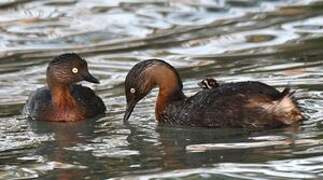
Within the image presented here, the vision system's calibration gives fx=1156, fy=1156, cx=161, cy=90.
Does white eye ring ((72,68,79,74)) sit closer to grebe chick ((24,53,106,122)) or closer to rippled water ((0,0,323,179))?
grebe chick ((24,53,106,122))

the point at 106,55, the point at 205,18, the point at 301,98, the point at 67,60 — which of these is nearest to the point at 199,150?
the point at 301,98

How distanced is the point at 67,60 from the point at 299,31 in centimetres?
482

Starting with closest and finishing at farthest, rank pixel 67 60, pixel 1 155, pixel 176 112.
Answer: pixel 1 155 → pixel 176 112 → pixel 67 60

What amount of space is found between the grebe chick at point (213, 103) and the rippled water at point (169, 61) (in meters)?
0.12

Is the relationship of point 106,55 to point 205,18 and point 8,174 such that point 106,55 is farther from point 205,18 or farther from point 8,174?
point 8,174

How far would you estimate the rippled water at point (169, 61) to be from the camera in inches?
349

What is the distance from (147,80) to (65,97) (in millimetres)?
1313

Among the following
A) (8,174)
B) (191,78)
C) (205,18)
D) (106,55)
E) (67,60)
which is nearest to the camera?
(8,174)

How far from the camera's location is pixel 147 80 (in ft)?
35.7

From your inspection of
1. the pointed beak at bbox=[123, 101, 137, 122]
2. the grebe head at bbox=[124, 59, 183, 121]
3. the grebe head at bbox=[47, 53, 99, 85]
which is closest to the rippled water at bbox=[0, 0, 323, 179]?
the pointed beak at bbox=[123, 101, 137, 122]

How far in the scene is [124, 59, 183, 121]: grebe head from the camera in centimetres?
1081

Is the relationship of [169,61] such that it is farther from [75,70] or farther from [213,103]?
[213,103]

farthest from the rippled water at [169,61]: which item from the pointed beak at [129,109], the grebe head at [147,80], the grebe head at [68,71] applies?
the grebe head at [68,71]

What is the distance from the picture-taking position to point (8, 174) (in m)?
8.89
